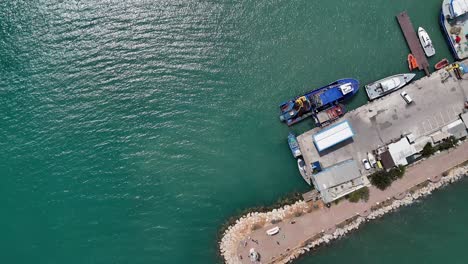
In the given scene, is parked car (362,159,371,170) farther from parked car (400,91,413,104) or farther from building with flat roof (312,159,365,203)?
parked car (400,91,413,104)

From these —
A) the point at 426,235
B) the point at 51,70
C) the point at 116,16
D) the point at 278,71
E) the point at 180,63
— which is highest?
the point at 116,16

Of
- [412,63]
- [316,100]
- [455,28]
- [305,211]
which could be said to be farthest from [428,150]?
[305,211]

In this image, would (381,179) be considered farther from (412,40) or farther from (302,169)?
(412,40)

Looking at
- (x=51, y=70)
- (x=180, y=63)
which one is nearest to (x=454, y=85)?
(x=180, y=63)

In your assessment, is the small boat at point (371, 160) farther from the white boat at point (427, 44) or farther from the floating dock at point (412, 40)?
the white boat at point (427, 44)

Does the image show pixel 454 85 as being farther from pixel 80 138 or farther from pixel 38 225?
pixel 38 225

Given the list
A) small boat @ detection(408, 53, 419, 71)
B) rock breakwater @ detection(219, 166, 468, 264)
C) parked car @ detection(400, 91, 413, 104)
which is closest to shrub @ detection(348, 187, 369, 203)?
rock breakwater @ detection(219, 166, 468, 264)
